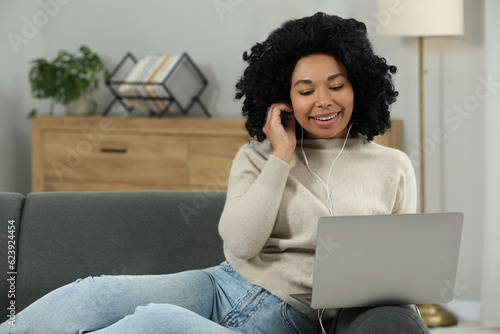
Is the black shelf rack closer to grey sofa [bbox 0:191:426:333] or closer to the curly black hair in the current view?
grey sofa [bbox 0:191:426:333]

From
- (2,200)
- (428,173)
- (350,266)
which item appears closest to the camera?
(350,266)

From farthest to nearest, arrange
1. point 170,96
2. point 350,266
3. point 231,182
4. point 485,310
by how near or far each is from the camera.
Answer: point 170,96
point 485,310
point 231,182
point 350,266

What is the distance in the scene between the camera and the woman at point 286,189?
5.77 ft

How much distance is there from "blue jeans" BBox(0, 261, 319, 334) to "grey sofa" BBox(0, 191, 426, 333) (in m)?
0.30

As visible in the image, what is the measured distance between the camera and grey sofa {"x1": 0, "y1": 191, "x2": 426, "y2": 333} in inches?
82.5

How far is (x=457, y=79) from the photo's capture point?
11.3 feet

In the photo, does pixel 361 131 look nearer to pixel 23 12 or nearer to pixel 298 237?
pixel 298 237

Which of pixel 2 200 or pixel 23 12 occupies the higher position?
pixel 23 12

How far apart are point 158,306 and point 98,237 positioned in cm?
64

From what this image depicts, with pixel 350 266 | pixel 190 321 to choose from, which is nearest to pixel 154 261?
pixel 190 321

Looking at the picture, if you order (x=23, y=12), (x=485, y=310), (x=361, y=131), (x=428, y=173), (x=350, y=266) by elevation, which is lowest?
(x=485, y=310)

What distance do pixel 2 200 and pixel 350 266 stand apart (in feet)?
3.82

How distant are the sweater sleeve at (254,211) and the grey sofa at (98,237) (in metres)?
0.36

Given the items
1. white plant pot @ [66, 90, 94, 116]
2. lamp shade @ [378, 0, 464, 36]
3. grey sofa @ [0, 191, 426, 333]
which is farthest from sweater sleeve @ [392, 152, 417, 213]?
white plant pot @ [66, 90, 94, 116]
